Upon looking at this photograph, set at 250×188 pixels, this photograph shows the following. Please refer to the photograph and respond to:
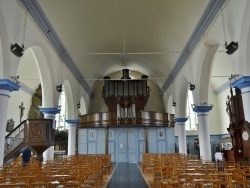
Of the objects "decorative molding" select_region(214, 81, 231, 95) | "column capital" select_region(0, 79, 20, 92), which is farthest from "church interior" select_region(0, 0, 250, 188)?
"decorative molding" select_region(214, 81, 231, 95)

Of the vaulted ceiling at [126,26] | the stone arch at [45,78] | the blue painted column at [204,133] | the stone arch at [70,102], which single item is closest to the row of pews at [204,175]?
the blue painted column at [204,133]

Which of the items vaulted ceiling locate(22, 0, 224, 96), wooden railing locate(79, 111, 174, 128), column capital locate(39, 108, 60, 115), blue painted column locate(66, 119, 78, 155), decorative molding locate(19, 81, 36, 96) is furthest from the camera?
wooden railing locate(79, 111, 174, 128)

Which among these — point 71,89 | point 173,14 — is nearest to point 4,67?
point 173,14

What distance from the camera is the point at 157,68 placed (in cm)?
1939

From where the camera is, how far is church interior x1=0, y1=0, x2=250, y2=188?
759 cm

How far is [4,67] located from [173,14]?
740 centimetres

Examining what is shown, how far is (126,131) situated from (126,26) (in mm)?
9884

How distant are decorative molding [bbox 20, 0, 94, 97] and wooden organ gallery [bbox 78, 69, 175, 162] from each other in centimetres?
476

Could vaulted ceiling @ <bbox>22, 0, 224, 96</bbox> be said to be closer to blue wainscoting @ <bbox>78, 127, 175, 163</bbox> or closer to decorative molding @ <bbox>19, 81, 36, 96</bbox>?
decorative molding @ <bbox>19, 81, 36, 96</bbox>

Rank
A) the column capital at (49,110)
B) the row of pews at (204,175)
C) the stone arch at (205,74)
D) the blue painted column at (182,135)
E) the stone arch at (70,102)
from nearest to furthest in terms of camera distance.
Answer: the row of pews at (204,175), the stone arch at (205,74), the column capital at (49,110), the stone arch at (70,102), the blue painted column at (182,135)

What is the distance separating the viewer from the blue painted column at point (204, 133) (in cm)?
1196

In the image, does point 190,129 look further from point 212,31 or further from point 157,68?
point 212,31

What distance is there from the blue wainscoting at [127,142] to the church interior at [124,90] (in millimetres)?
82

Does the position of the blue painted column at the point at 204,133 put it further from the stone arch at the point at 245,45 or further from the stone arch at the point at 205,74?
the stone arch at the point at 245,45
